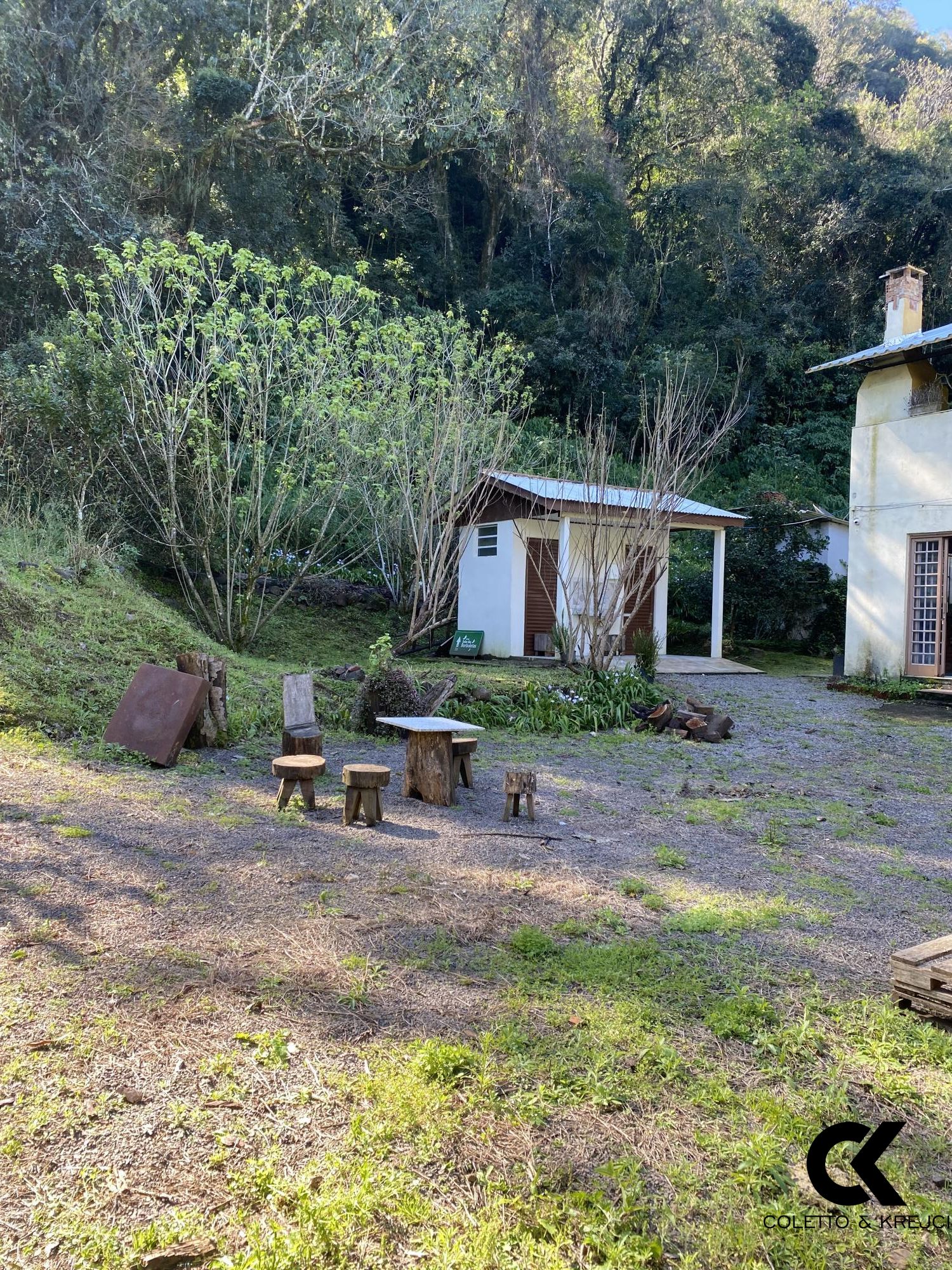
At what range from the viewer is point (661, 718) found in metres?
9.42

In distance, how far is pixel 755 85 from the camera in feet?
101

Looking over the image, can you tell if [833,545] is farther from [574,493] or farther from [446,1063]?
[446,1063]

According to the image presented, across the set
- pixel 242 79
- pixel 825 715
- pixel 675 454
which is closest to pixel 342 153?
pixel 242 79

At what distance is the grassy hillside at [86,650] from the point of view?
7133 millimetres

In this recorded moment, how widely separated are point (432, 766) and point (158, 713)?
230 centimetres

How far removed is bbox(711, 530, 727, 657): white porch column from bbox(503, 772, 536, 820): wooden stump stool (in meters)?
11.2

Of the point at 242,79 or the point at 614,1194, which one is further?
the point at 242,79

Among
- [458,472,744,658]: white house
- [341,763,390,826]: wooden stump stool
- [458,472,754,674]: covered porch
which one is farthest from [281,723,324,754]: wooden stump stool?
[458,472,744,658]: white house

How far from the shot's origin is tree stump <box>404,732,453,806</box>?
594 centimetres

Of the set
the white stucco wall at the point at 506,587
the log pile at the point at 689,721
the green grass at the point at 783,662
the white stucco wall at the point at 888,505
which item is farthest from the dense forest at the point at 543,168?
the log pile at the point at 689,721

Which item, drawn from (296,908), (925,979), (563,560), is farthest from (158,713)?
(563,560)

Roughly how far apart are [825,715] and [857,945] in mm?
7617

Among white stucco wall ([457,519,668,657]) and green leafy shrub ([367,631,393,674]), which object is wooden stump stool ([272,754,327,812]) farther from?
white stucco wall ([457,519,668,657])

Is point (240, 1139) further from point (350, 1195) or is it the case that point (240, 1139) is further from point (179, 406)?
point (179, 406)
